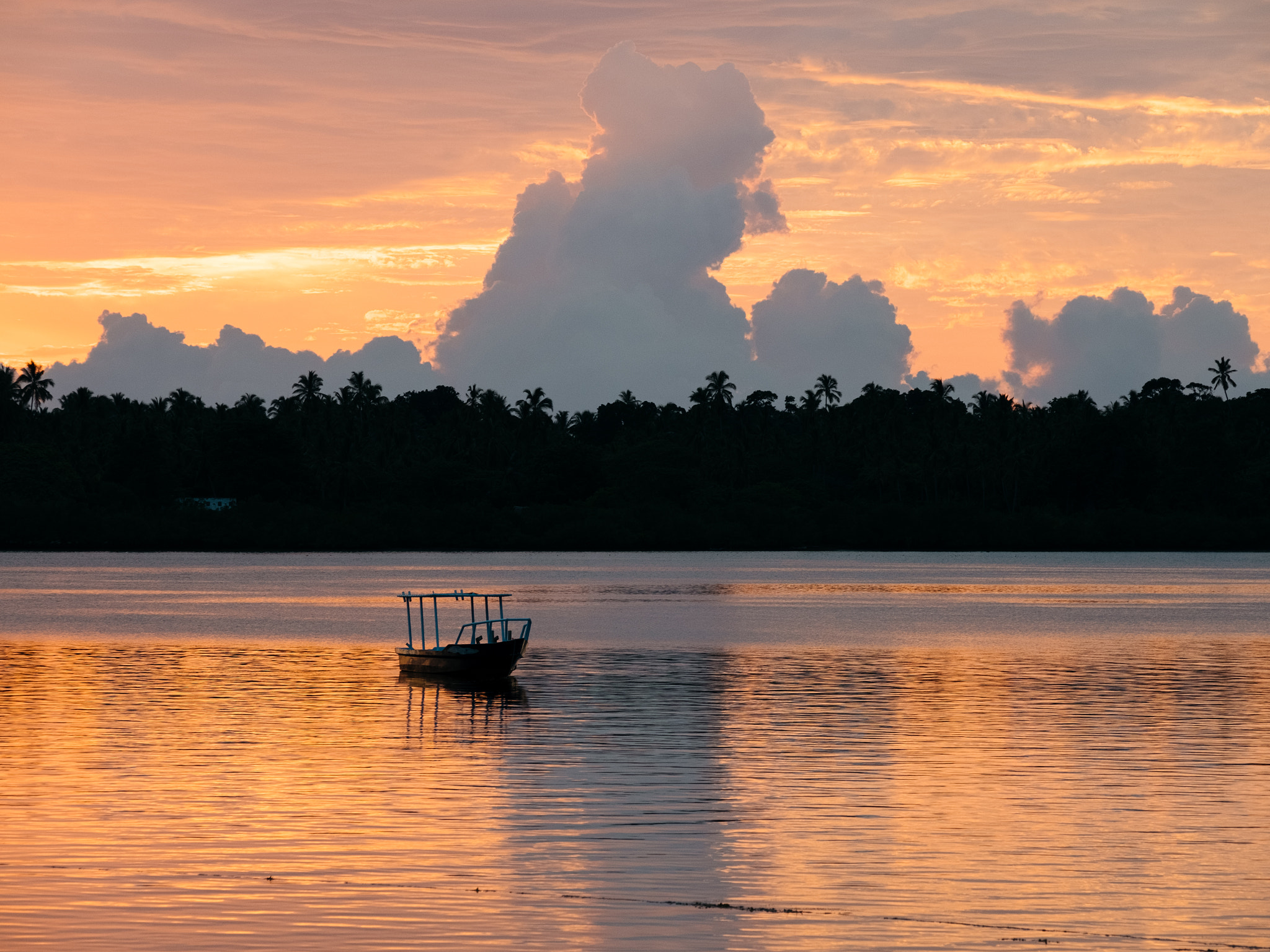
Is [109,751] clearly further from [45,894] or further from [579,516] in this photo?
[579,516]

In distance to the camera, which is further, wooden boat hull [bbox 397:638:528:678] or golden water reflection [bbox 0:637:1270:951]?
wooden boat hull [bbox 397:638:528:678]

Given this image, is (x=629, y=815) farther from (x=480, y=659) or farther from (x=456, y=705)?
(x=480, y=659)

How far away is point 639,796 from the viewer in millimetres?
26922

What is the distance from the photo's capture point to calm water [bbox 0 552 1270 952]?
59.3 feet

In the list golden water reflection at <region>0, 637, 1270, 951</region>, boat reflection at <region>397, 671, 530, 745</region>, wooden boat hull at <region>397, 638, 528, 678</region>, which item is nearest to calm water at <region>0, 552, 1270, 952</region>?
golden water reflection at <region>0, 637, 1270, 951</region>

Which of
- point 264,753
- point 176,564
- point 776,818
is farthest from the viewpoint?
point 176,564

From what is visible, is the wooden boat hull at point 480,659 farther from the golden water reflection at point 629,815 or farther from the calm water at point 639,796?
the calm water at point 639,796

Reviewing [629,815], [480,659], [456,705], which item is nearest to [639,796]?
[629,815]

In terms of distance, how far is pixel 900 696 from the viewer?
45.2 metres

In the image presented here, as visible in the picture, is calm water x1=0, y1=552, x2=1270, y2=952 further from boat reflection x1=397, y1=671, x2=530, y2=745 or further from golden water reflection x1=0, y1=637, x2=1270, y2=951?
boat reflection x1=397, y1=671, x2=530, y2=745

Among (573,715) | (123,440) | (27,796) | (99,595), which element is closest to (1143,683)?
(573,715)

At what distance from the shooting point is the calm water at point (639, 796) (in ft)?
59.3

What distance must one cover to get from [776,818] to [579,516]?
175 metres

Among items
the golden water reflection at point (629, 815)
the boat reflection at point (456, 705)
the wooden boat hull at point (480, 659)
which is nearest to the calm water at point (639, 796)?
the golden water reflection at point (629, 815)
